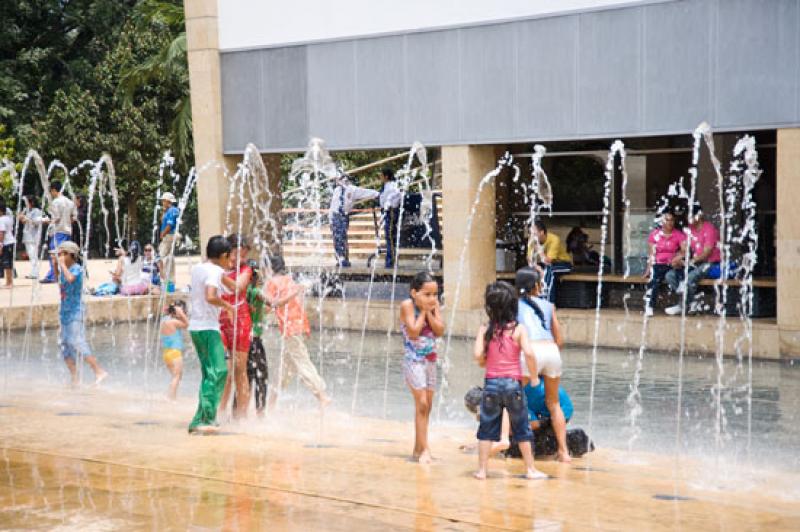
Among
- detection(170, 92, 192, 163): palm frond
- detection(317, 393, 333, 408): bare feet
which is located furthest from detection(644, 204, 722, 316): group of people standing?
detection(170, 92, 192, 163): palm frond

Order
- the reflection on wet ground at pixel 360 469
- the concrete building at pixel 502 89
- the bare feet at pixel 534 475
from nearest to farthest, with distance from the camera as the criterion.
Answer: the reflection on wet ground at pixel 360 469, the bare feet at pixel 534 475, the concrete building at pixel 502 89

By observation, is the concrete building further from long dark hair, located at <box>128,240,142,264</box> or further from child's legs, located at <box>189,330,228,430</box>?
child's legs, located at <box>189,330,228,430</box>

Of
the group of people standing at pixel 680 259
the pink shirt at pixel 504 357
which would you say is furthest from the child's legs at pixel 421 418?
the group of people standing at pixel 680 259

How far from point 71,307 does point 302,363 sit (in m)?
3.33

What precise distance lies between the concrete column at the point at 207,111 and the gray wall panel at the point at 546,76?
6099mm

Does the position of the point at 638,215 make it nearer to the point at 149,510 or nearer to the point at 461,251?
the point at 461,251

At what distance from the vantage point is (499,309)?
28.5 ft

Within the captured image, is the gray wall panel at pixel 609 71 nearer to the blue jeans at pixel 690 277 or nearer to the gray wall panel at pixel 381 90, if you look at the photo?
the blue jeans at pixel 690 277

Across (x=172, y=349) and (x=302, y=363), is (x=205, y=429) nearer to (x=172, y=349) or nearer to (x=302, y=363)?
(x=302, y=363)

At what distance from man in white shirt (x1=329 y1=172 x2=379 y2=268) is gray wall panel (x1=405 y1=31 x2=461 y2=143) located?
4364 mm

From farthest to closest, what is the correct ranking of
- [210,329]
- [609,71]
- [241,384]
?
[609,71]
[241,384]
[210,329]

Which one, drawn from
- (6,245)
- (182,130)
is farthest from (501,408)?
(182,130)

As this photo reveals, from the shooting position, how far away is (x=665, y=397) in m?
13.1

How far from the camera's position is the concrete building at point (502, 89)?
16.2 m
